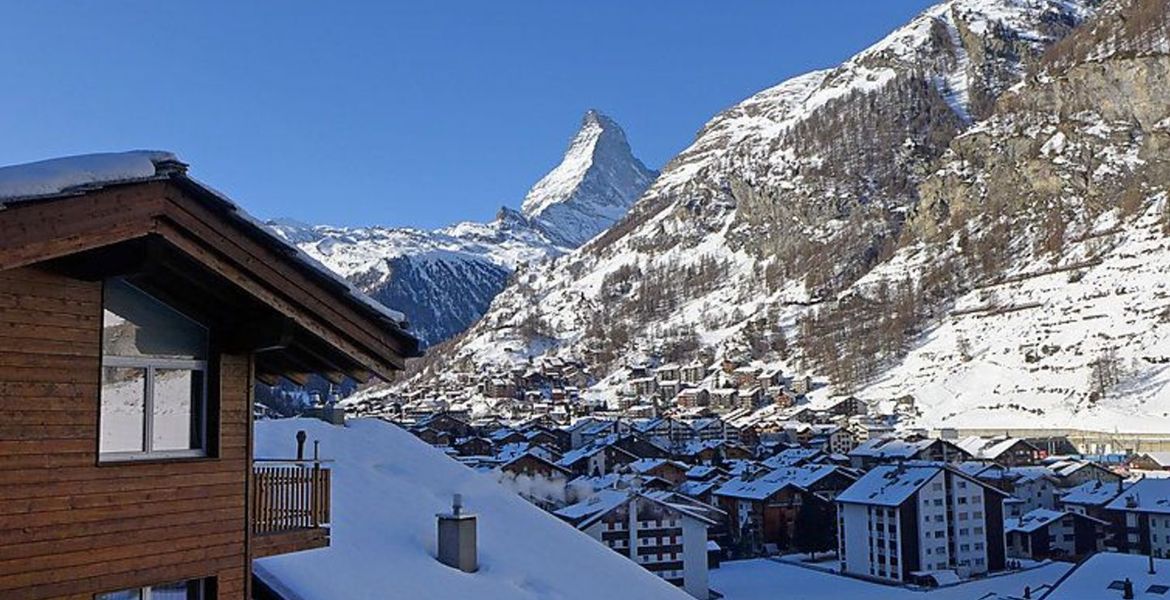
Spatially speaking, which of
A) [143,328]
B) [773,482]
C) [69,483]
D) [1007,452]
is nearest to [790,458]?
[773,482]

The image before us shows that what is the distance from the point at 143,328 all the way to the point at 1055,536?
4871cm

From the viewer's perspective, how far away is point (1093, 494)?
48.1m

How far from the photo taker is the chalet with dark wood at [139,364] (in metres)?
3.77

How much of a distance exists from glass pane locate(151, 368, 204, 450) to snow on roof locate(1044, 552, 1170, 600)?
28767mm

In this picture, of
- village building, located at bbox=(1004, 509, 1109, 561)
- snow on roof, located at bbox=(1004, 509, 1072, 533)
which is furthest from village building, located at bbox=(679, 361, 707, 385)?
village building, located at bbox=(1004, 509, 1109, 561)

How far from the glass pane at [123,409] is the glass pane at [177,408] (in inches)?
2.9

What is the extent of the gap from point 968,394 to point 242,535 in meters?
88.0

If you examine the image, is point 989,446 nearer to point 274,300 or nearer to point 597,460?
point 597,460

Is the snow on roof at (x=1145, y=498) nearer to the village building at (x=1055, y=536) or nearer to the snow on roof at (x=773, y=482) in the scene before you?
the village building at (x=1055, y=536)

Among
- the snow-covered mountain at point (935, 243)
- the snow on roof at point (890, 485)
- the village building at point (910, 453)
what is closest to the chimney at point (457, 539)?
the snow on roof at point (890, 485)

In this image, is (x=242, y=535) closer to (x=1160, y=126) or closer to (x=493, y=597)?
(x=493, y=597)

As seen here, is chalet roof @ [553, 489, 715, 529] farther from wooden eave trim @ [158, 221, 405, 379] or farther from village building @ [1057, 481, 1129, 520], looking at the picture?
wooden eave trim @ [158, 221, 405, 379]

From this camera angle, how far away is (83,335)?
403 centimetres

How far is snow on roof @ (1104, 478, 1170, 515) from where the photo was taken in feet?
141
